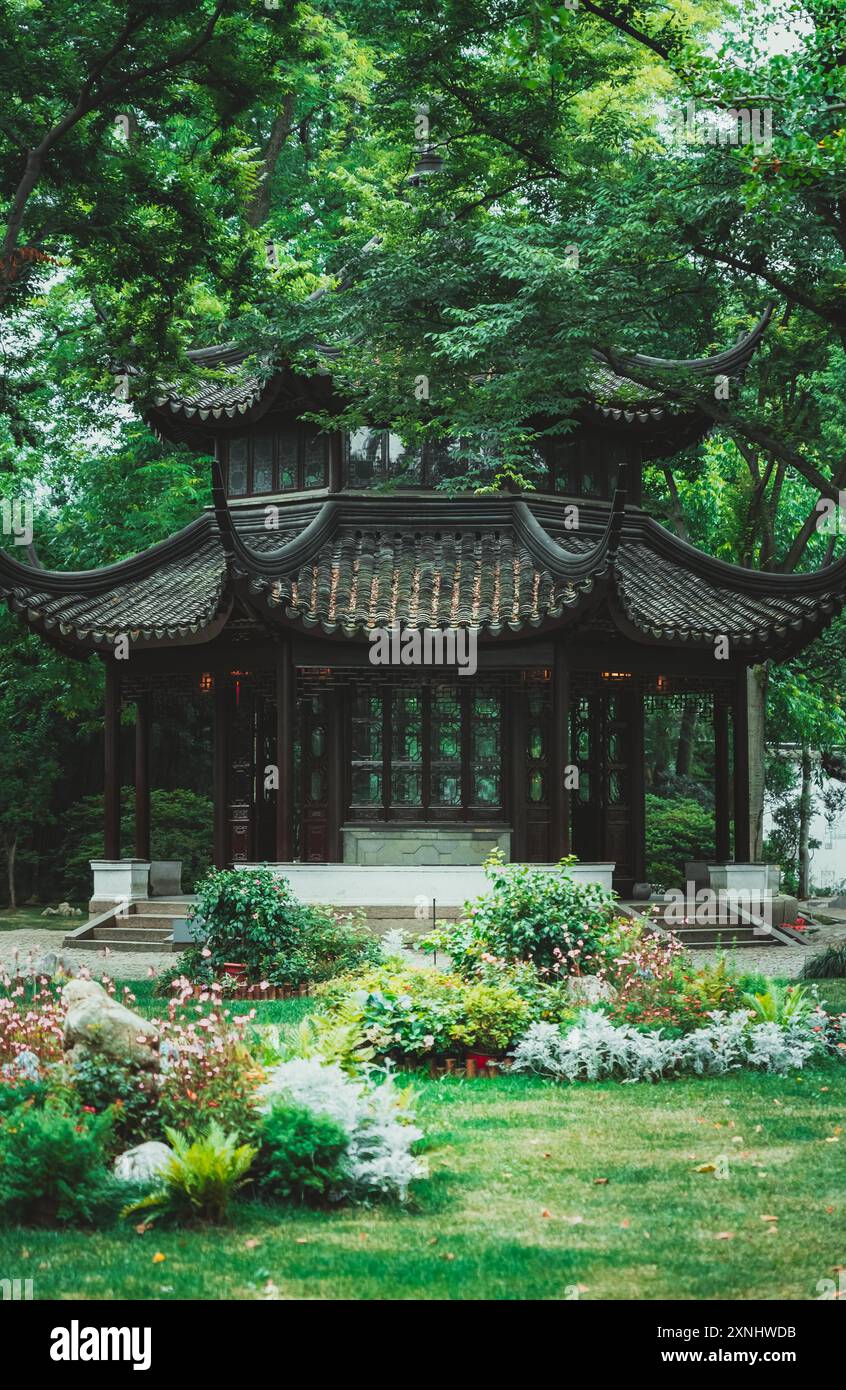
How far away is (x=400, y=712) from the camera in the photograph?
21.1m

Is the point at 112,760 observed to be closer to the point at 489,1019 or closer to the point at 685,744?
the point at 489,1019

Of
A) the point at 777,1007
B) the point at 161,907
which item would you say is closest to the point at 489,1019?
the point at 777,1007

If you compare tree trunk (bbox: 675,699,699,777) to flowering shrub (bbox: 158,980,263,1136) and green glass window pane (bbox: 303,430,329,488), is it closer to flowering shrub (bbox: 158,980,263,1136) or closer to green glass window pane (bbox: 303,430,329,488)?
green glass window pane (bbox: 303,430,329,488)

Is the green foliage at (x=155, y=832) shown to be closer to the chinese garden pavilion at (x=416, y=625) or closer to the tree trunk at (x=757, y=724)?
the chinese garden pavilion at (x=416, y=625)

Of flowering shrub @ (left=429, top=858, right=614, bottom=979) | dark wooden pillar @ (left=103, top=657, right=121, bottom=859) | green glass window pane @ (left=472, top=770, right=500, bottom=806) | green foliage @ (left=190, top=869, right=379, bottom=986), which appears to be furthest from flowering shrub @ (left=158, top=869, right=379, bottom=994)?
dark wooden pillar @ (left=103, top=657, right=121, bottom=859)

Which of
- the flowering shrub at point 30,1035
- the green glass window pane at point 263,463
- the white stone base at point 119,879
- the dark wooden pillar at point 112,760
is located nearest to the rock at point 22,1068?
the flowering shrub at point 30,1035

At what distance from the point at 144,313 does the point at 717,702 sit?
9869 mm

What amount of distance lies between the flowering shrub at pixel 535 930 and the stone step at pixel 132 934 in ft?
25.1

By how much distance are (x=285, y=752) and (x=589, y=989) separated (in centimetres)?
876

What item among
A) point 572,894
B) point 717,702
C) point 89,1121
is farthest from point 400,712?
point 89,1121

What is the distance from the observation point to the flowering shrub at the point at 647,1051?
1020 cm

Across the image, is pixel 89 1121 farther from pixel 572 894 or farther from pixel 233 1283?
pixel 572 894

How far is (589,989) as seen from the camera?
1176 centimetres

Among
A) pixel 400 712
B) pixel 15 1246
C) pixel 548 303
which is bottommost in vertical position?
pixel 15 1246
